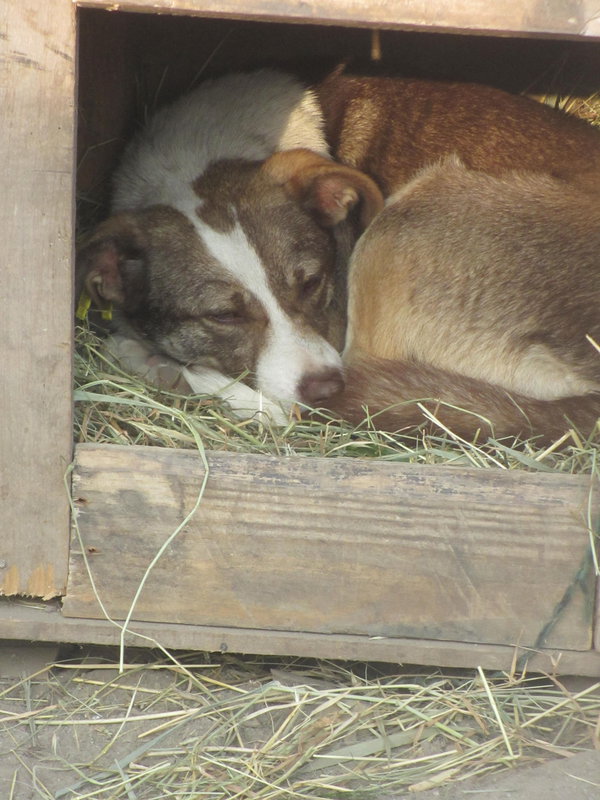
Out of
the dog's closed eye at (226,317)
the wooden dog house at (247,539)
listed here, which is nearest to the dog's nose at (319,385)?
the dog's closed eye at (226,317)

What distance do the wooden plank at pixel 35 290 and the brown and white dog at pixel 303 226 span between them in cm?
74

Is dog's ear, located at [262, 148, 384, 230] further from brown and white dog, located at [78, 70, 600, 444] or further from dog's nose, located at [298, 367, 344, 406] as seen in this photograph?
dog's nose, located at [298, 367, 344, 406]

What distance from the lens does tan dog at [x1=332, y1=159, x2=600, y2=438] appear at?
102 inches

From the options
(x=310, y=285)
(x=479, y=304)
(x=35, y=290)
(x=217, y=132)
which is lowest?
(x=310, y=285)

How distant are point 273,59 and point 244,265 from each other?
140 centimetres

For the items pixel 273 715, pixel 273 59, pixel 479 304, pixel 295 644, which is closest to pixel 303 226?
pixel 479 304

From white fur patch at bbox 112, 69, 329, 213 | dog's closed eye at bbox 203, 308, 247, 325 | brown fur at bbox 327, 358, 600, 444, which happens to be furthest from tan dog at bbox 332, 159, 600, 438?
white fur patch at bbox 112, 69, 329, 213

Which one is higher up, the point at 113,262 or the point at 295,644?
the point at 113,262

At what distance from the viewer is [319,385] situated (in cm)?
303

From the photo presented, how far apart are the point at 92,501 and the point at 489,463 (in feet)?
3.47

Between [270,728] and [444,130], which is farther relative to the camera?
[444,130]

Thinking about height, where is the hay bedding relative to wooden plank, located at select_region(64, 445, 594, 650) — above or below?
below

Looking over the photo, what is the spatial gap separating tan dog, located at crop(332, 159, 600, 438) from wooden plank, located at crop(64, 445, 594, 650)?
0.93 feet

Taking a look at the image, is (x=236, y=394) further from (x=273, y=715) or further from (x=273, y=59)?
(x=273, y=59)
